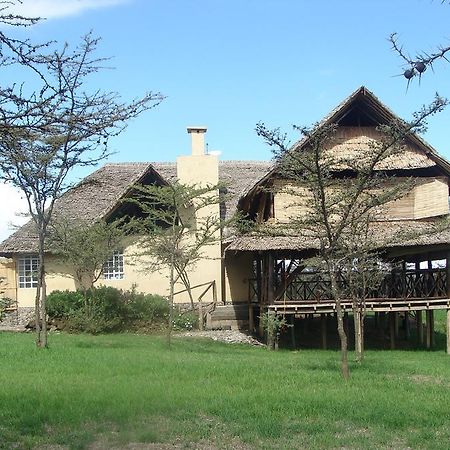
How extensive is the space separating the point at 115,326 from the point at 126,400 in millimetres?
14161

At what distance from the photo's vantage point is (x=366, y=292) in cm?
2241

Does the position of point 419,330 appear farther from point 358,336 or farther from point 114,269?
point 114,269

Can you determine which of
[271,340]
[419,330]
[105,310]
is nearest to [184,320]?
[105,310]

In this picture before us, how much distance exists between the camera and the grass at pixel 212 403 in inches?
349

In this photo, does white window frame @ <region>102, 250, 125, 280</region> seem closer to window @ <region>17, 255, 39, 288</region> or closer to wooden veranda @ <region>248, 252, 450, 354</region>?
window @ <region>17, 255, 39, 288</region>

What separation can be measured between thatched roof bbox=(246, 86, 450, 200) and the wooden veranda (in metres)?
2.79

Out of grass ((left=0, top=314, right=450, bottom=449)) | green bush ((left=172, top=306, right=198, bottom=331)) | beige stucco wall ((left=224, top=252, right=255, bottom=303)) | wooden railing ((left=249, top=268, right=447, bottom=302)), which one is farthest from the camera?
beige stucco wall ((left=224, top=252, right=255, bottom=303))

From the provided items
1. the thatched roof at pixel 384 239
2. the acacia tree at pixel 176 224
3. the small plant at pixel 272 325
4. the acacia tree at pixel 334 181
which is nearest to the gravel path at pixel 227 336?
the acacia tree at pixel 176 224

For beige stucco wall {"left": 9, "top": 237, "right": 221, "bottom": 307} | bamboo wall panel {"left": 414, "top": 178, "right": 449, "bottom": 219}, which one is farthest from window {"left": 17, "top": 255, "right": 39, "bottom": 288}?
bamboo wall panel {"left": 414, "top": 178, "right": 449, "bottom": 219}

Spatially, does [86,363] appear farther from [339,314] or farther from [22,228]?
[22,228]

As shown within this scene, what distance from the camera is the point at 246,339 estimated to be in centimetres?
2466

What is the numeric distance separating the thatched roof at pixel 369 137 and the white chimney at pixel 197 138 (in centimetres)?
518

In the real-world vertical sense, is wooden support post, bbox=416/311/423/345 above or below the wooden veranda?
below

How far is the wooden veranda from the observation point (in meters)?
23.1
